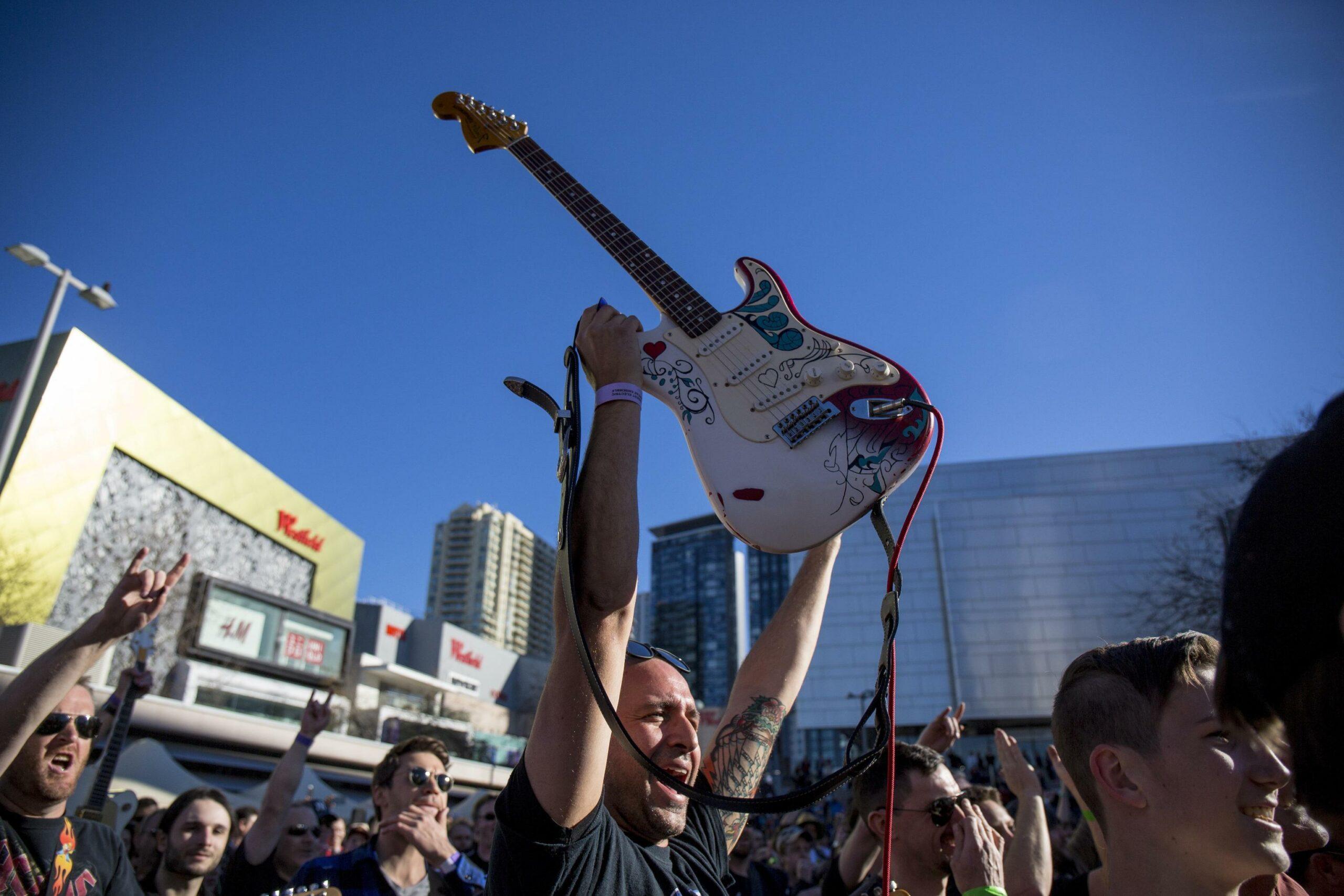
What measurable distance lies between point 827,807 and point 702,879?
21.5m

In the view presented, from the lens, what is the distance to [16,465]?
26.2m

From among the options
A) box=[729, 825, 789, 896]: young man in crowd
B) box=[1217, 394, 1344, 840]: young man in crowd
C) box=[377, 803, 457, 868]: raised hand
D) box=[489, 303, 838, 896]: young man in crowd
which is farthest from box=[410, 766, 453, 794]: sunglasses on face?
box=[1217, 394, 1344, 840]: young man in crowd

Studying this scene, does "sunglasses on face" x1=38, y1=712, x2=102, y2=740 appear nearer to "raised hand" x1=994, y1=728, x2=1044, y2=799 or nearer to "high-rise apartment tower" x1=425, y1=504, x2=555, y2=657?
"raised hand" x1=994, y1=728, x2=1044, y2=799

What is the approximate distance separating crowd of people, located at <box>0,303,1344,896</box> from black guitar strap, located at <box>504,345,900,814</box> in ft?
0.11

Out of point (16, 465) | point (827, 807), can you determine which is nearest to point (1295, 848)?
point (827, 807)

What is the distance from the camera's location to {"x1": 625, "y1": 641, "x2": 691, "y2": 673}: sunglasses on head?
2229 mm

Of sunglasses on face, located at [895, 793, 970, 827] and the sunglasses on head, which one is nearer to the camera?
the sunglasses on head

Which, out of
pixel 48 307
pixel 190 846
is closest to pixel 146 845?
pixel 190 846

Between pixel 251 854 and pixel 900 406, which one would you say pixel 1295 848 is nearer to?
pixel 900 406

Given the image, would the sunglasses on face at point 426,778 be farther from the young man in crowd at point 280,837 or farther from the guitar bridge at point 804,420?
the guitar bridge at point 804,420

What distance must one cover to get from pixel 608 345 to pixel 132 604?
177 cm

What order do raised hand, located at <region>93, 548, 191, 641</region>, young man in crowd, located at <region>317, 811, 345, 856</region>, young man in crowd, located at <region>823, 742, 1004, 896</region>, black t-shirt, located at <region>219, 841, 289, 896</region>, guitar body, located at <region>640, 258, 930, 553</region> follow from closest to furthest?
guitar body, located at <region>640, 258, 930, 553</region>
raised hand, located at <region>93, 548, 191, 641</region>
young man in crowd, located at <region>823, 742, 1004, 896</region>
black t-shirt, located at <region>219, 841, 289, 896</region>
young man in crowd, located at <region>317, 811, 345, 856</region>

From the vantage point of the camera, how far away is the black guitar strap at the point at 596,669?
1.30 m

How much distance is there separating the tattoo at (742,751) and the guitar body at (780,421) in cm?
97
